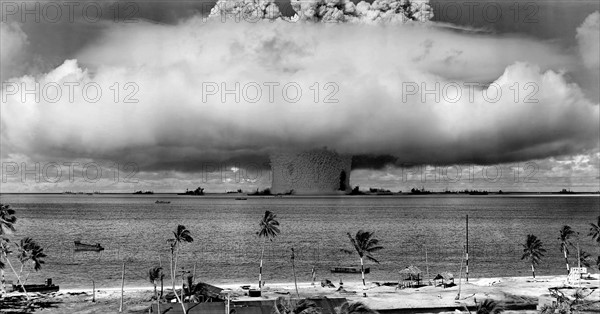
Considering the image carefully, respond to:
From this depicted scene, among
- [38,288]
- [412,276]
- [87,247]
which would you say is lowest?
[38,288]

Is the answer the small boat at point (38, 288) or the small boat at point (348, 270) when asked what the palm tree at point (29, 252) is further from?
the small boat at point (348, 270)

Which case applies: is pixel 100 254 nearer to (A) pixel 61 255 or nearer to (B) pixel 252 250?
(A) pixel 61 255

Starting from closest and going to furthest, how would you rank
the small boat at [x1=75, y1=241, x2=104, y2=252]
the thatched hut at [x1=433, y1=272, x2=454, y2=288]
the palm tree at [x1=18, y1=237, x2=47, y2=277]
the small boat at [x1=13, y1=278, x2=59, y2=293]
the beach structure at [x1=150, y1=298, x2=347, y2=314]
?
the beach structure at [x1=150, y1=298, x2=347, y2=314]
the small boat at [x1=13, y1=278, x2=59, y2=293]
the thatched hut at [x1=433, y1=272, x2=454, y2=288]
the palm tree at [x1=18, y1=237, x2=47, y2=277]
the small boat at [x1=75, y1=241, x2=104, y2=252]

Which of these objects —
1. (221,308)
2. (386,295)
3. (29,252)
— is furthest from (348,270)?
(221,308)

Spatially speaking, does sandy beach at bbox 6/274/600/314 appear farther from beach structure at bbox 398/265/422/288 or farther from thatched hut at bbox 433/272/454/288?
beach structure at bbox 398/265/422/288

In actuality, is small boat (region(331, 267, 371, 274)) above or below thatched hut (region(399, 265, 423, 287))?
below

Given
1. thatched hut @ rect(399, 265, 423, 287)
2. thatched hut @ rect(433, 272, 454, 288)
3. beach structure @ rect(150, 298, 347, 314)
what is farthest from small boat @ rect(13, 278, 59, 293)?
thatched hut @ rect(433, 272, 454, 288)

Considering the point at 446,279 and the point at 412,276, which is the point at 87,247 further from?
the point at 446,279

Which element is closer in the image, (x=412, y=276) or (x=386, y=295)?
(x=386, y=295)

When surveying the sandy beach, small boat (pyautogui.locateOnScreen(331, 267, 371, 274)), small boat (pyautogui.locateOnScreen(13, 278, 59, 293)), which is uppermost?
small boat (pyautogui.locateOnScreen(13, 278, 59, 293))

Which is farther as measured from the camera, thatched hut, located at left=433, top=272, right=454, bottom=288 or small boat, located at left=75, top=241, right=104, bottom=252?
small boat, located at left=75, top=241, right=104, bottom=252

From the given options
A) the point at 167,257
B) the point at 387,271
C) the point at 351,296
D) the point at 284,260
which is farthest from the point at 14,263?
the point at 351,296
